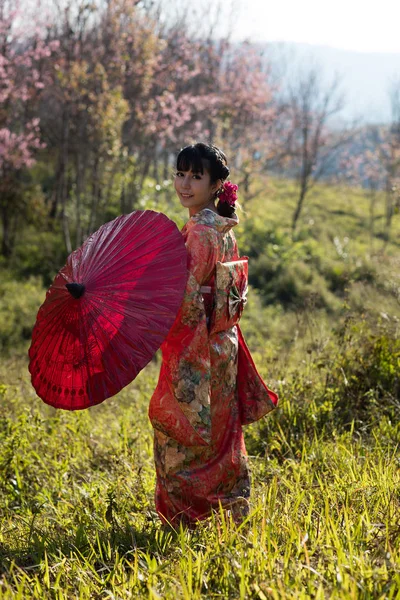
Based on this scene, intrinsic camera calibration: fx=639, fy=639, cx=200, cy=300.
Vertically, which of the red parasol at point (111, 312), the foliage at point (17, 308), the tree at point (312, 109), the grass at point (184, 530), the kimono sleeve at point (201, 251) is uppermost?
the tree at point (312, 109)

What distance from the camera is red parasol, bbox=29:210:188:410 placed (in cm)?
231

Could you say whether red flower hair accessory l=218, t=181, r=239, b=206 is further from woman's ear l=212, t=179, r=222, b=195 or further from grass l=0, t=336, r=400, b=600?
grass l=0, t=336, r=400, b=600

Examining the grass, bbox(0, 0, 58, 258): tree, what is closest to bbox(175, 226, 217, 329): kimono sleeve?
the grass

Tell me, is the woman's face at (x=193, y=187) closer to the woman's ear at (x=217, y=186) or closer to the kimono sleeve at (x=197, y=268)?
the woman's ear at (x=217, y=186)

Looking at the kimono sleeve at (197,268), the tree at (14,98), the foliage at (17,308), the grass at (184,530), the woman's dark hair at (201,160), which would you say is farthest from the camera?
the tree at (14,98)

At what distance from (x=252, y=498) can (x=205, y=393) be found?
1.93 feet

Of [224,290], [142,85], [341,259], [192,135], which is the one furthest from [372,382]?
[192,135]

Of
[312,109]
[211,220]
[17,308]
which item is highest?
[312,109]

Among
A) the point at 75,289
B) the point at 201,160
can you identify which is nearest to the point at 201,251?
the point at 201,160

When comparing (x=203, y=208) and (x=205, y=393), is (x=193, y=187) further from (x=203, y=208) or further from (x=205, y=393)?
(x=205, y=393)

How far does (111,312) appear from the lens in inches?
93.2

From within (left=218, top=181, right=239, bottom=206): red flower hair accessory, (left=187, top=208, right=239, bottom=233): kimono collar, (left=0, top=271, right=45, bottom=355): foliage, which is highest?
(left=218, top=181, right=239, bottom=206): red flower hair accessory

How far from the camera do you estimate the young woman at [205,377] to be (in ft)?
8.01

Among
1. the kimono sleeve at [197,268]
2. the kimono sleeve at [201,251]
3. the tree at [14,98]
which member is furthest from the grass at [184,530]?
the tree at [14,98]
